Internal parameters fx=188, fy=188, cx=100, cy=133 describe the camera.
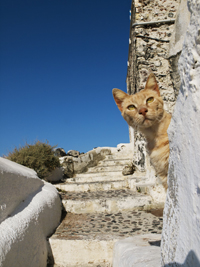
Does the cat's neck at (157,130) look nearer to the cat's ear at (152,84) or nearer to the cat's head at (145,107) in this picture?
the cat's head at (145,107)

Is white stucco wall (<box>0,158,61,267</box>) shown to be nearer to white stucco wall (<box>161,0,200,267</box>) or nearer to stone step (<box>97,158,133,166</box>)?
white stucco wall (<box>161,0,200,267</box>)

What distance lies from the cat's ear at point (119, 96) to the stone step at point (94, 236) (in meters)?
1.68

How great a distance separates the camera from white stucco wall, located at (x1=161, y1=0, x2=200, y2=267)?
1.82ft

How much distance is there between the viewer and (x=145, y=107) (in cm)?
188

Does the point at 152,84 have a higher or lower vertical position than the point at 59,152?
Answer: higher

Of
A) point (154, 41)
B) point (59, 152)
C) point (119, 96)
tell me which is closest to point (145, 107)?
point (119, 96)

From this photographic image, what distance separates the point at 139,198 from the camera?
355 cm

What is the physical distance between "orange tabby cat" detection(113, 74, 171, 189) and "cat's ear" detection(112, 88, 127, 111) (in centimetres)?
16

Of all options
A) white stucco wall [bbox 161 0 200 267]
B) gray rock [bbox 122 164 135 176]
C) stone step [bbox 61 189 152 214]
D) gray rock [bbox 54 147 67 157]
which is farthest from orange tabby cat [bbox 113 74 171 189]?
gray rock [bbox 54 147 67 157]

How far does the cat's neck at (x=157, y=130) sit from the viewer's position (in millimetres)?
1829

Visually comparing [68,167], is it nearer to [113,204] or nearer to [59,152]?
[59,152]

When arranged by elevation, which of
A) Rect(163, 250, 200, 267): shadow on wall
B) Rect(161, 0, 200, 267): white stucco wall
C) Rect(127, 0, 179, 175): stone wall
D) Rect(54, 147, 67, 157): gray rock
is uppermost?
Rect(127, 0, 179, 175): stone wall

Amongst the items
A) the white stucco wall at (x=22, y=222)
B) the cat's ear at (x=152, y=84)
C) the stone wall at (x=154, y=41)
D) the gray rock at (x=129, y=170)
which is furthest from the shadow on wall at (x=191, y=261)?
the gray rock at (x=129, y=170)

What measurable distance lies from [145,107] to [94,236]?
1.78 metres
